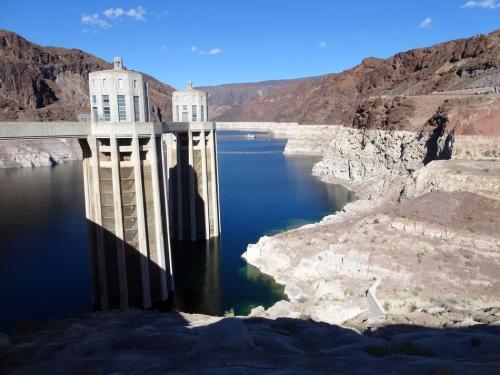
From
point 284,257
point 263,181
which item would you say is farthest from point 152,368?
point 263,181

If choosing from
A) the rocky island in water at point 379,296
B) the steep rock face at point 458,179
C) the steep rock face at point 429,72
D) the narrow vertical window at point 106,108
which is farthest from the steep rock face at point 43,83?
the narrow vertical window at point 106,108

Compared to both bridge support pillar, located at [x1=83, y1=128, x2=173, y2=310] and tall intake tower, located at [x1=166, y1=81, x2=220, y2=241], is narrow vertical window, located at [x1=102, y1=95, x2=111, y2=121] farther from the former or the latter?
tall intake tower, located at [x1=166, y1=81, x2=220, y2=241]

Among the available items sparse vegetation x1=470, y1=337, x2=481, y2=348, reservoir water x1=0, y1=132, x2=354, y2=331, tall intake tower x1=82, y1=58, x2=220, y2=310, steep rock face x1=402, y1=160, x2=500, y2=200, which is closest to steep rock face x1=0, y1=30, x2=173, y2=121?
reservoir water x1=0, y1=132, x2=354, y2=331

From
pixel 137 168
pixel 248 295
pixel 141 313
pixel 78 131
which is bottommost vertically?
pixel 248 295

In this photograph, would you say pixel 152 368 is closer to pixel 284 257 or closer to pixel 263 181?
pixel 284 257

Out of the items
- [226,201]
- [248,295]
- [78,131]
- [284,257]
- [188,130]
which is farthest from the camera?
[226,201]

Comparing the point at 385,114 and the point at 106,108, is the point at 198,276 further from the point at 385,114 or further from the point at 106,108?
the point at 385,114
